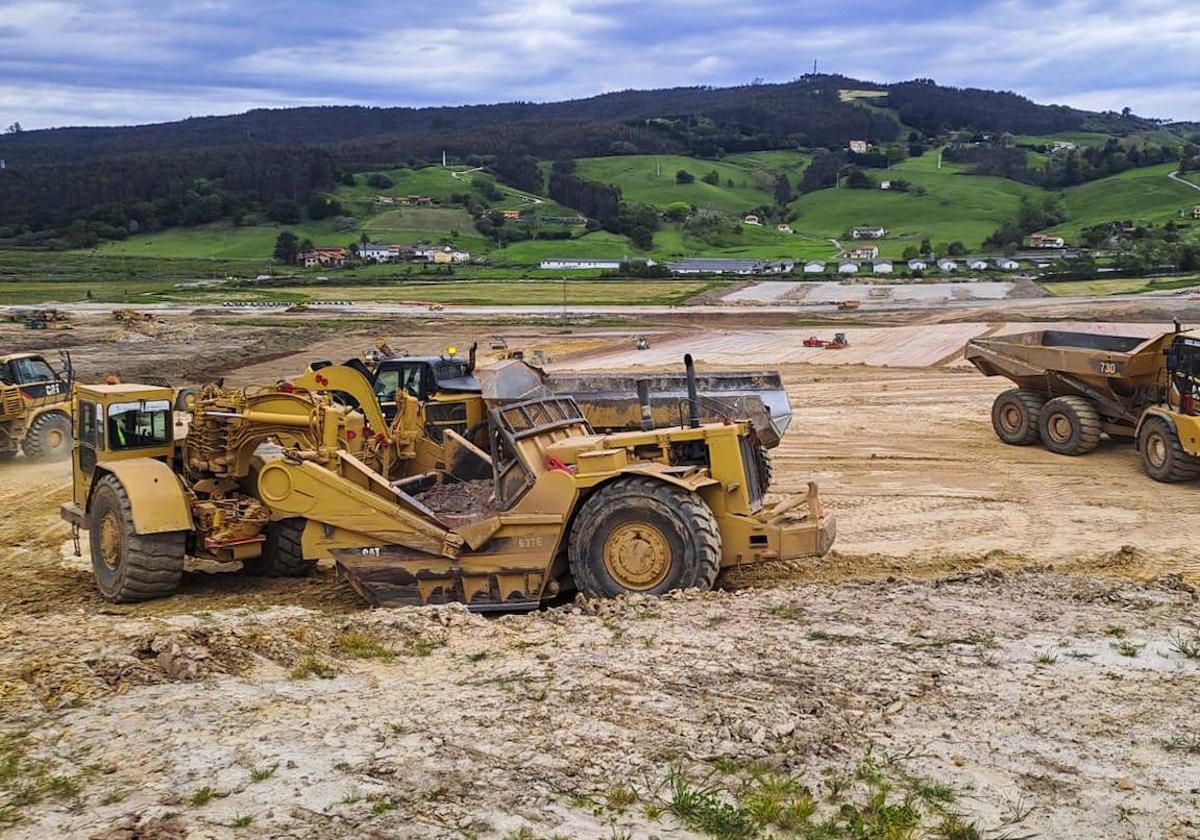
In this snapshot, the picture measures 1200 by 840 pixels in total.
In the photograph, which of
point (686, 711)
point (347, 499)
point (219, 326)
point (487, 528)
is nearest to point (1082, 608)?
point (686, 711)

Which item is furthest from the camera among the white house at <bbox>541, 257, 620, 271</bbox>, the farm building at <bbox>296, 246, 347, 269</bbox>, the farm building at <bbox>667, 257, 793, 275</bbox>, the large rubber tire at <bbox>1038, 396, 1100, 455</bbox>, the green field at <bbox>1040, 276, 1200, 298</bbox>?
the farm building at <bbox>296, 246, 347, 269</bbox>

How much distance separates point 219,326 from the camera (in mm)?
→ 48719

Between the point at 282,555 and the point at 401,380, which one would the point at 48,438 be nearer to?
the point at 401,380

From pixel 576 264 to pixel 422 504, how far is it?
8932 centimetres

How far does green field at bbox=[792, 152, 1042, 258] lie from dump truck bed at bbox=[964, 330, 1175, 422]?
88.3 m

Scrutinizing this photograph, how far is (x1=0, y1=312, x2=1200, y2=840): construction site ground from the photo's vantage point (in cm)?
520

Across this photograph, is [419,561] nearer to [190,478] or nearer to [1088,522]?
[190,478]

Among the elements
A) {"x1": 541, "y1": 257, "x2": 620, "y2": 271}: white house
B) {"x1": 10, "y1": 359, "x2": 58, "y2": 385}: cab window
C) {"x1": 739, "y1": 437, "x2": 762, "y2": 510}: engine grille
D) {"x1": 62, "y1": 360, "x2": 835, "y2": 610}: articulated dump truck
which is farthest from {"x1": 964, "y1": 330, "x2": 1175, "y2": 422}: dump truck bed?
{"x1": 541, "y1": 257, "x2": 620, "y2": 271}: white house

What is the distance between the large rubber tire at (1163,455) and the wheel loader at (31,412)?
1709cm

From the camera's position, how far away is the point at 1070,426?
17453mm

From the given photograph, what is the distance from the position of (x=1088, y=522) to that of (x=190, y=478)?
10.5 meters

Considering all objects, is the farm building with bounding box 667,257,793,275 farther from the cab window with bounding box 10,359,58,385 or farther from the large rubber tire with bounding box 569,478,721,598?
the large rubber tire with bounding box 569,478,721,598

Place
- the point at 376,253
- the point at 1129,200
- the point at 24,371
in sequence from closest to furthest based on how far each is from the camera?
the point at 24,371, the point at 376,253, the point at 1129,200

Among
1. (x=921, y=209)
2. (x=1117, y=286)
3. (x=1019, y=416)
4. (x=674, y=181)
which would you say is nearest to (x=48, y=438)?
(x=1019, y=416)
